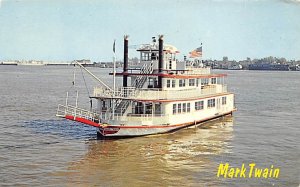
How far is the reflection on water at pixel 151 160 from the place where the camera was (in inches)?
749

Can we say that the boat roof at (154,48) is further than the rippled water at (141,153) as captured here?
Yes

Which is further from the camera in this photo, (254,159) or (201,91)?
(201,91)

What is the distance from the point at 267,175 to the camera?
65.3 feet

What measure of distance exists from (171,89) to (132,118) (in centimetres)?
434

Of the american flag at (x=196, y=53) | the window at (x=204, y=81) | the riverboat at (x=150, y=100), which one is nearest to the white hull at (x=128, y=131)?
the riverboat at (x=150, y=100)

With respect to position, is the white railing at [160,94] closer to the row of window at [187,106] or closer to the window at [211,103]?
the row of window at [187,106]

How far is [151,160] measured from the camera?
22266mm

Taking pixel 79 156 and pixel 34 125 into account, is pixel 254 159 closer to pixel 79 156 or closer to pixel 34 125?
pixel 79 156

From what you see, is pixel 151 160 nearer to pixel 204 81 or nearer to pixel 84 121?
pixel 84 121

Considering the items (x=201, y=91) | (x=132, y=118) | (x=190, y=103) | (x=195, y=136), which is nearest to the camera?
(x=132, y=118)

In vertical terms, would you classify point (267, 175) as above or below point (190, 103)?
below

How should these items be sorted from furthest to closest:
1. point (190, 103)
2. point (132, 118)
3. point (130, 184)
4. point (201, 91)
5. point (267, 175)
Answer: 1. point (201, 91)
2. point (190, 103)
3. point (132, 118)
4. point (267, 175)
5. point (130, 184)

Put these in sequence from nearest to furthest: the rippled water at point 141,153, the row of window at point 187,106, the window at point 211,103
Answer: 1. the rippled water at point 141,153
2. the row of window at point 187,106
3. the window at point 211,103

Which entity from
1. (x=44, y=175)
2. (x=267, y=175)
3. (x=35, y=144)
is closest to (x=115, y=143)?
(x=35, y=144)
